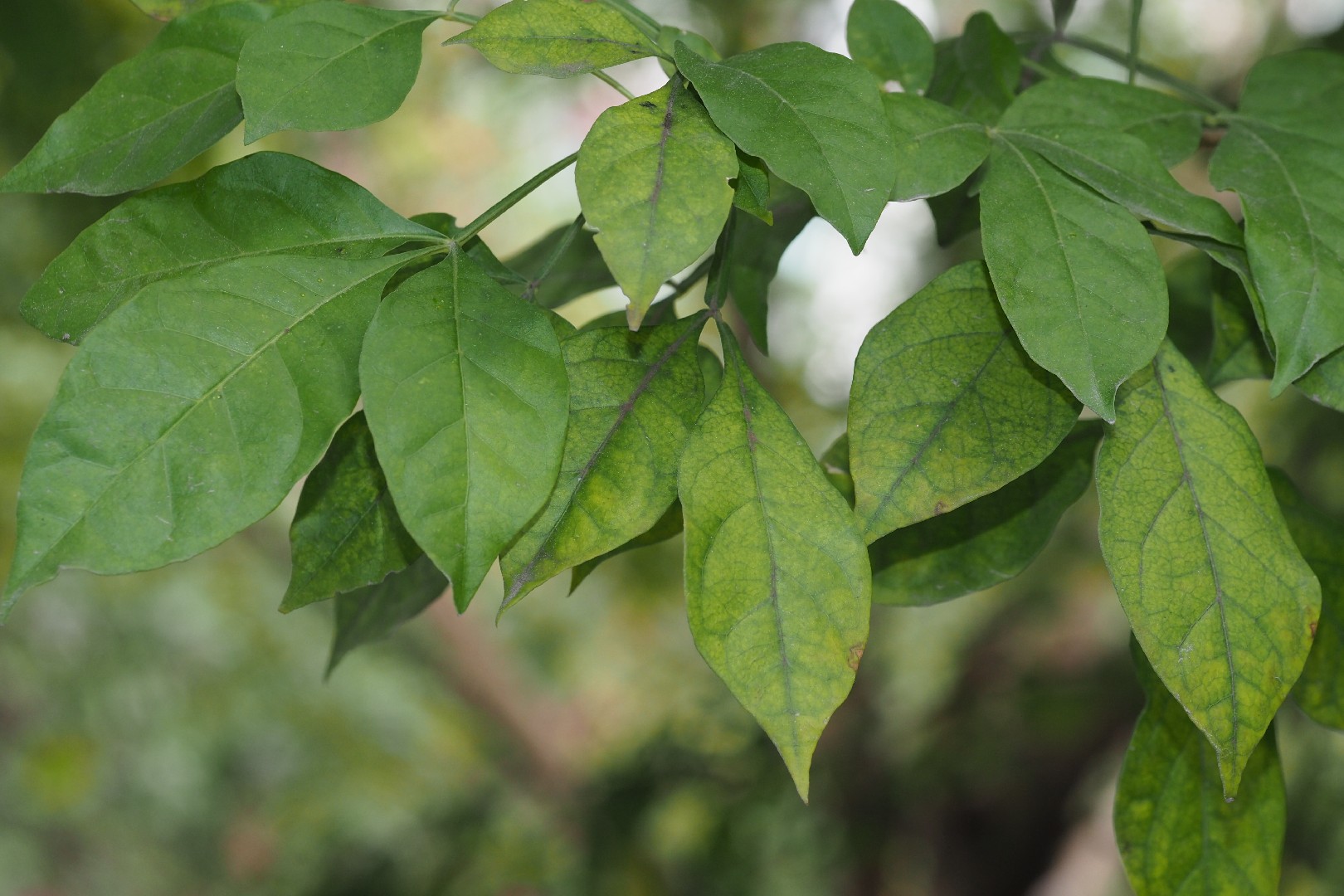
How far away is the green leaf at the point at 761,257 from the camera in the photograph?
0.50 meters

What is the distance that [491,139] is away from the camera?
232 cm

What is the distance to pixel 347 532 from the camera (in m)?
0.39

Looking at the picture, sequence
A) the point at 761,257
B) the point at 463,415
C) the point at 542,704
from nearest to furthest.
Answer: the point at 463,415 < the point at 761,257 < the point at 542,704

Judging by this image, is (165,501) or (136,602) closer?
(165,501)

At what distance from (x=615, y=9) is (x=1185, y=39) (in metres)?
1.91

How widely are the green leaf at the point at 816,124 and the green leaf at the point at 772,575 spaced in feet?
0.24

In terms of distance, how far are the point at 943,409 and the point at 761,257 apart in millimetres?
178

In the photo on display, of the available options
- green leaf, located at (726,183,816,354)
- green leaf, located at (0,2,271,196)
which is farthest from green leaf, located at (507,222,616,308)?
green leaf, located at (0,2,271,196)

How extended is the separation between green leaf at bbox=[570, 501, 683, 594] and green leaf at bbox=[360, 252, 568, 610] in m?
0.08

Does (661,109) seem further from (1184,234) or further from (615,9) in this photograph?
(1184,234)

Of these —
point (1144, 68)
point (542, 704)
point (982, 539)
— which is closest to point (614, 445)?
point (982, 539)

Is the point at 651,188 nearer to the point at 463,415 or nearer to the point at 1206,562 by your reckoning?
the point at 463,415

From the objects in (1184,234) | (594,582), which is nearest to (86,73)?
(1184,234)

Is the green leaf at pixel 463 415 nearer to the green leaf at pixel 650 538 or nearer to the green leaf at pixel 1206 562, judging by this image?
the green leaf at pixel 650 538
